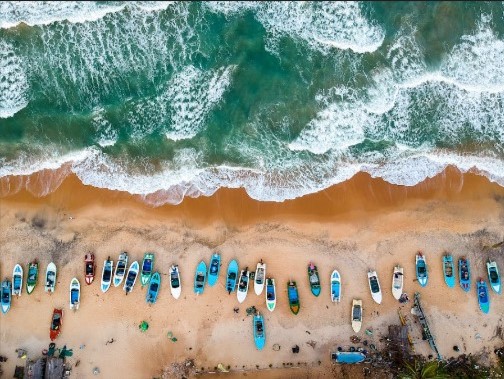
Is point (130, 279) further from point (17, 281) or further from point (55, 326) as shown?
point (17, 281)

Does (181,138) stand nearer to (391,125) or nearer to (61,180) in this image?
(61,180)

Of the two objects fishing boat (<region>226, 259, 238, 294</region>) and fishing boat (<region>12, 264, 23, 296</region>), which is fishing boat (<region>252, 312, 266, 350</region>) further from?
fishing boat (<region>12, 264, 23, 296</region>)

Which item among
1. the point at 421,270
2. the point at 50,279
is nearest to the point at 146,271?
the point at 50,279

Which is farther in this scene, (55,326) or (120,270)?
(120,270)

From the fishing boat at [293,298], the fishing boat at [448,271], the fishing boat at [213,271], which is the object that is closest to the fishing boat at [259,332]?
the fishing boat at [293,298]

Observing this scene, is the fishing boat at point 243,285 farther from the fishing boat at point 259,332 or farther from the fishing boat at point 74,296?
the fishing boat at point 74,296

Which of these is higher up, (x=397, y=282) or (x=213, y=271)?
(x=213, y=271)
